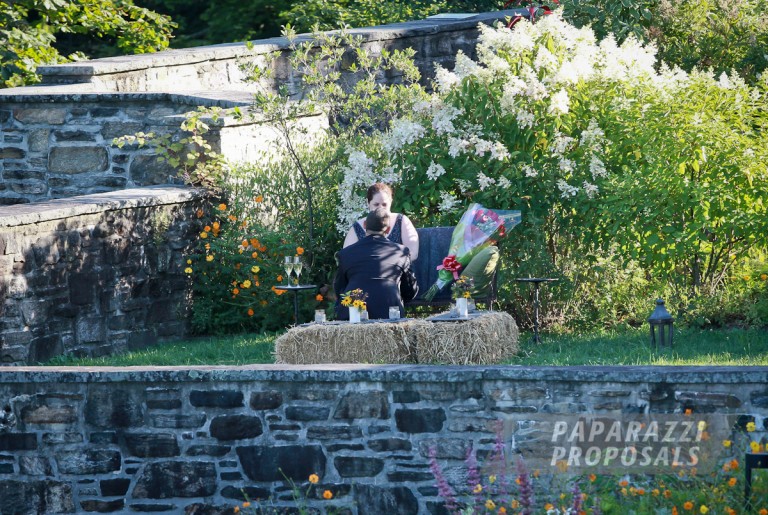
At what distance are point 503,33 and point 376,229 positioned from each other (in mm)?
1763

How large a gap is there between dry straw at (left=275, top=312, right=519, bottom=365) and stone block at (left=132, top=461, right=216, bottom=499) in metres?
1.38

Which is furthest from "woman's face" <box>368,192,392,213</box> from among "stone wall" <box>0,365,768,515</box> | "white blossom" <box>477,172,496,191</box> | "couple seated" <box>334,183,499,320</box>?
"stone wall" <box>0,365,768,515</box>

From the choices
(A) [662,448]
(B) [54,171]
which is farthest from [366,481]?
(B) [54,171]

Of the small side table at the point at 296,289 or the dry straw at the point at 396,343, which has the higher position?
the small side table at the point at 296,289

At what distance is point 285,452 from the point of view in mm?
6969

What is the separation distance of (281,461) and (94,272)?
115 inches

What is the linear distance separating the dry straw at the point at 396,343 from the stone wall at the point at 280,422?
119cm

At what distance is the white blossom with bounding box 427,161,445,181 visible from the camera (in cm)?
969

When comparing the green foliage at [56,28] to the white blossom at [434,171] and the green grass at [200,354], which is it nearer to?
the green grass at [200,354]

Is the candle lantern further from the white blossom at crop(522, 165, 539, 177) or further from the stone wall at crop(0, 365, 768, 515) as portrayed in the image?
the stone wall at crop(0, 365, 768, 515)

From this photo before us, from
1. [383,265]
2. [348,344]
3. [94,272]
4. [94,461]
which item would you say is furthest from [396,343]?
[94,272]

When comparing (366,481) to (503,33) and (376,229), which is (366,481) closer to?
(376,229)

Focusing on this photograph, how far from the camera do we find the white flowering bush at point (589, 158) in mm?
8964

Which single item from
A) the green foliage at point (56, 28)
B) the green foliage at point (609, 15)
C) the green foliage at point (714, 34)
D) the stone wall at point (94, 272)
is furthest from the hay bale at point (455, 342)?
the green foliage at point (56, 28)
